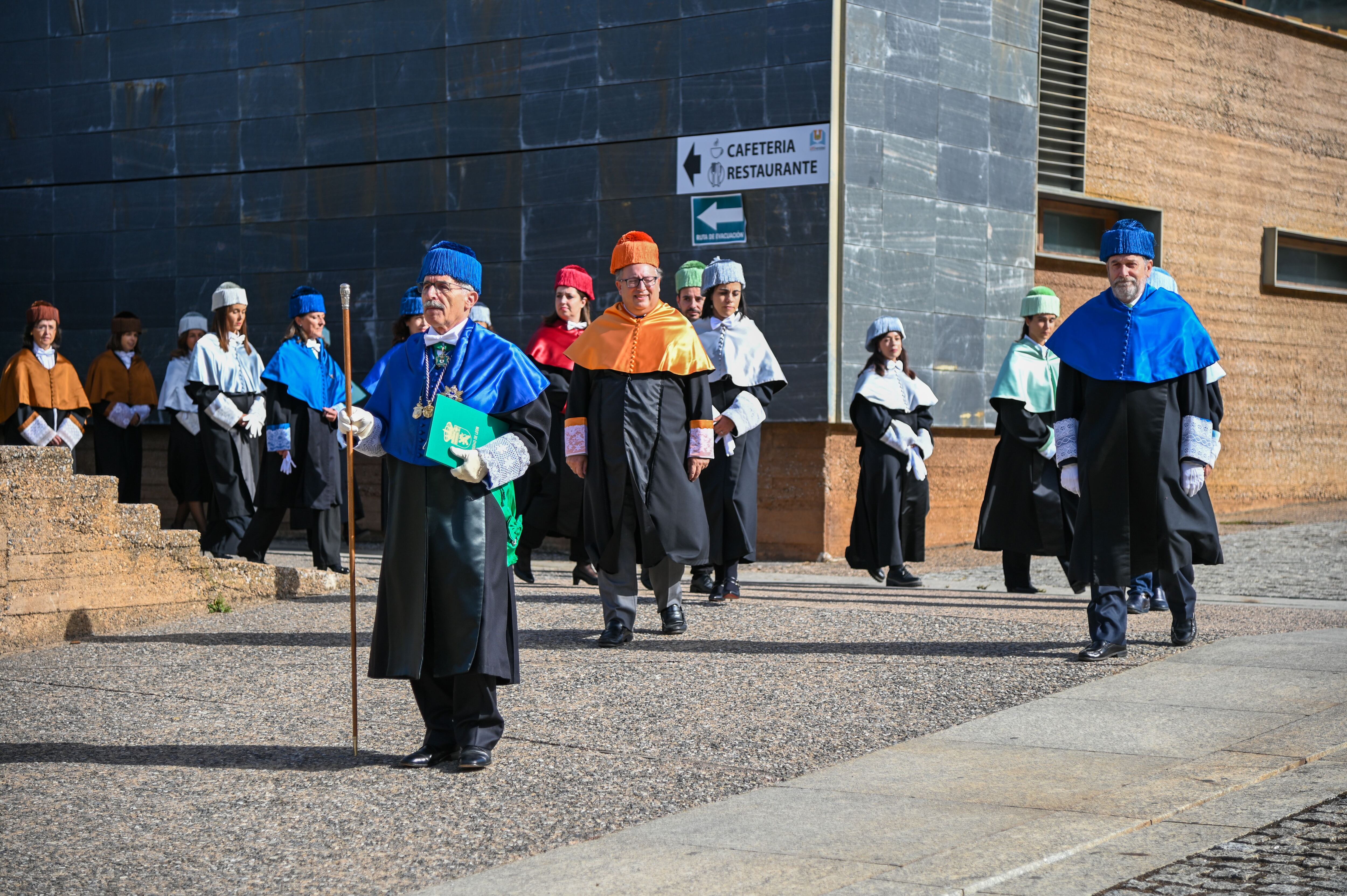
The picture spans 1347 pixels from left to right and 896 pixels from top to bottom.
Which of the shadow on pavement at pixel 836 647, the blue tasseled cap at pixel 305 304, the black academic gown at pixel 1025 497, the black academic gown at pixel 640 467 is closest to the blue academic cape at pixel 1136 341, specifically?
the shadow on pavement at pixel 836 647

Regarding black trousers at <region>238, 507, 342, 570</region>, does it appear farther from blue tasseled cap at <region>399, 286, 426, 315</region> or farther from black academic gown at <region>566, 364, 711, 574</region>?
black academic gown at <region>566, 364, 711, 574</region>

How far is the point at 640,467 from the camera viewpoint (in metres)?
8.12

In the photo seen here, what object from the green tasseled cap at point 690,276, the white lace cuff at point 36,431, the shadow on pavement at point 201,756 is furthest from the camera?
the white lace cuff at point 36,431

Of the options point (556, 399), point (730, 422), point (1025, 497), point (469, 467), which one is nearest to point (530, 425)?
point (469, 467)

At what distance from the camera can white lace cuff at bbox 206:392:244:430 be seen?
11727 millimetres

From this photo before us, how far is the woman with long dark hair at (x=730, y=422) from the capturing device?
A: 10.0 metres

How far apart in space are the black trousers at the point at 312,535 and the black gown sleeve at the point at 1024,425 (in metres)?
4.83

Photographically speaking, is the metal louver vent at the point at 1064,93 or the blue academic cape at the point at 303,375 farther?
the metal louver vent at the point at 1064,93

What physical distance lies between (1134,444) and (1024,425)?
2.99m

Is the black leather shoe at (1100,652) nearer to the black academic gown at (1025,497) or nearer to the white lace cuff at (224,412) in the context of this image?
the black academic gown at (1025,497)

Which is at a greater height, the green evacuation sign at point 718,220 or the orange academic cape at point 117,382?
the green evacuation sign at point 718,220

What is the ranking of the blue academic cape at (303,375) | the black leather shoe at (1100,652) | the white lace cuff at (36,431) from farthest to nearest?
the white lace cuff at (36,431)
the blue academic cape at (303,375)
the black leather shoe at (1100,652)

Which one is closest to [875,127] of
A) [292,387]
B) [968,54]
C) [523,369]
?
[968,54]

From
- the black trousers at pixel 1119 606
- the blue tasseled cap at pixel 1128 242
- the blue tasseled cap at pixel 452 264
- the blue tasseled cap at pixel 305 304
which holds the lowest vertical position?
the black trousers at pixel 1119 606
